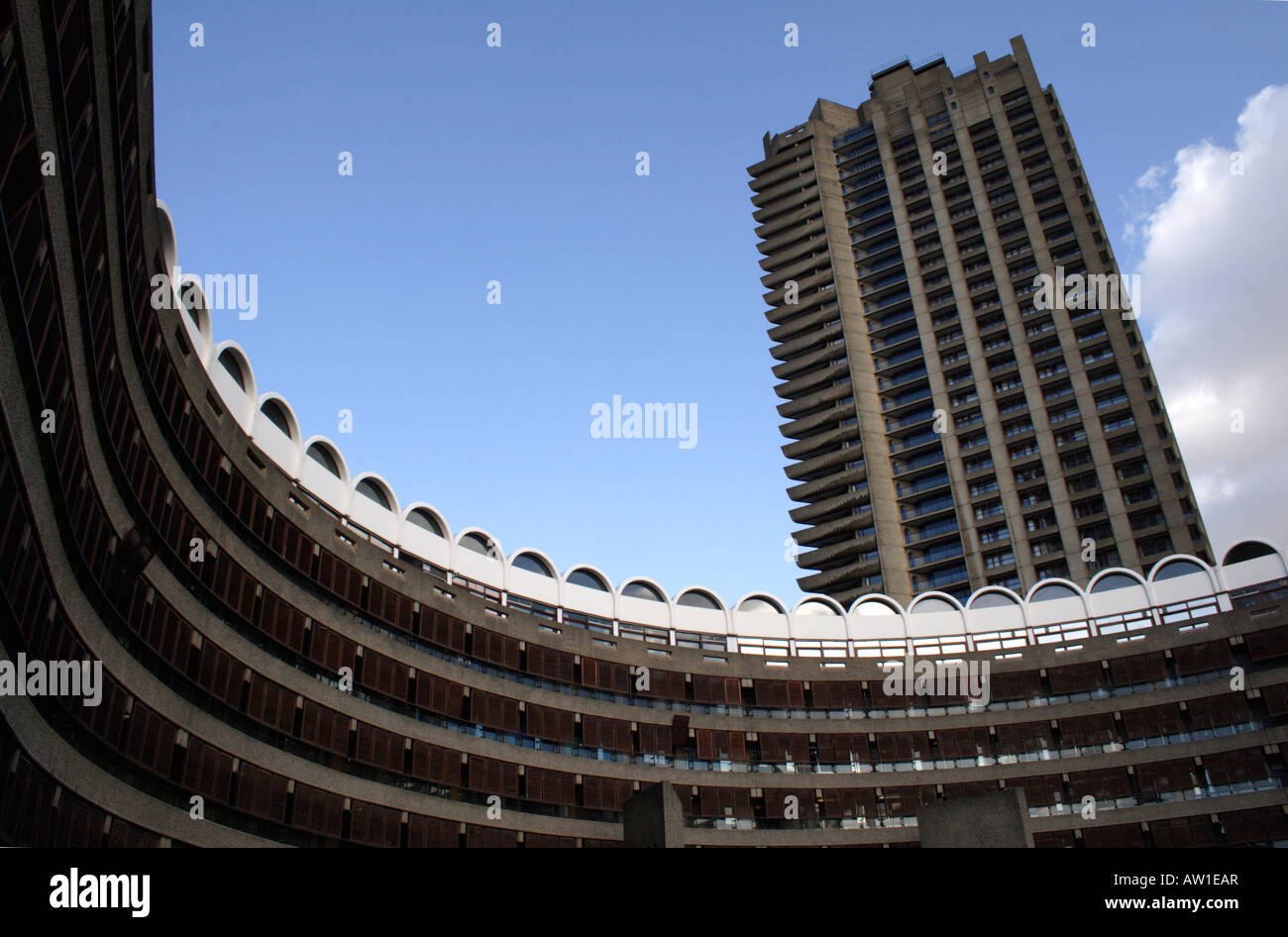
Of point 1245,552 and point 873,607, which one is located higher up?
point 873,607

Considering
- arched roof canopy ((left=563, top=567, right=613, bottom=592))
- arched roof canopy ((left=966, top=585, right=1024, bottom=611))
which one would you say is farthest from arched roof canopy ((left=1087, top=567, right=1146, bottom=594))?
arched roof canopy ((left=563, top=567, right=613, bottom=592))

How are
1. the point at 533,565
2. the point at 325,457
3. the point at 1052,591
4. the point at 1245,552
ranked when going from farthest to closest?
1. the point at 1052,591
2. the point at 1245,552
3. the point at 533,565
4. the point at 325,457

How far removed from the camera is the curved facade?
20.5 m

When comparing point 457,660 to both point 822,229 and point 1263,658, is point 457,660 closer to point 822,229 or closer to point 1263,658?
point 1263,658

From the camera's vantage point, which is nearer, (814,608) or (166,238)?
Answer: (166,238)

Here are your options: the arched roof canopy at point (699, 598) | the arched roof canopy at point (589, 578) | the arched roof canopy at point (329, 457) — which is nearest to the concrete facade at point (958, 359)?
the arched roof canopy at point (699, 598)

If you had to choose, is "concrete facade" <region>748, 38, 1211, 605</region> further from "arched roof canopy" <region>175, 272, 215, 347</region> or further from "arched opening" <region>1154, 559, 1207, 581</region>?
"arched roof canopy" <region>175, 272, 215, 347</region>

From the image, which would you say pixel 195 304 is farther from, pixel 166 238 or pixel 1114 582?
pixel 1114 582

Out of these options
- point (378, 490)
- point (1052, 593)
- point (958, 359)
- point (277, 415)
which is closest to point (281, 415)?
point (277, 415)

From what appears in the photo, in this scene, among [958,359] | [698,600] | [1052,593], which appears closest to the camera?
[698,600]

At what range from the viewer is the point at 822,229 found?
427ft

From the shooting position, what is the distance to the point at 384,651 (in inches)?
1711
